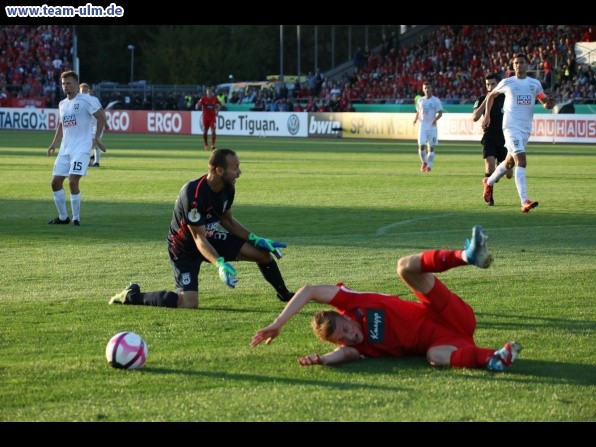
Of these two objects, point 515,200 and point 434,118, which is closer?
point 515,200

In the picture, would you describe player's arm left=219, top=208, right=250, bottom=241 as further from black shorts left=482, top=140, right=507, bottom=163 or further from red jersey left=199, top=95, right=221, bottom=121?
red jersey left=199, top=95, right=221, bottom=121

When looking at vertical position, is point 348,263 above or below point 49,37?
below

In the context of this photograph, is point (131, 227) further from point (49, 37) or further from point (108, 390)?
point (49, 37)

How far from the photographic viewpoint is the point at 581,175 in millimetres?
24766

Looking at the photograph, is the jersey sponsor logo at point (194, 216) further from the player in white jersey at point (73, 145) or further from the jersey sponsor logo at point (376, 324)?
the player in white jersey at point (73, 145)

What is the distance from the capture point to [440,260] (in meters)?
7.12

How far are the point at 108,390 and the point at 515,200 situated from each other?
13839 mm

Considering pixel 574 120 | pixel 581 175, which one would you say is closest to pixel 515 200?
pixel 581 175

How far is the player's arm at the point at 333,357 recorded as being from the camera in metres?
7.26

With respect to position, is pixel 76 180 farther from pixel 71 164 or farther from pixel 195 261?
pixel 195 261

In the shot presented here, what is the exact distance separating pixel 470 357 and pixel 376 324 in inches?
27.7

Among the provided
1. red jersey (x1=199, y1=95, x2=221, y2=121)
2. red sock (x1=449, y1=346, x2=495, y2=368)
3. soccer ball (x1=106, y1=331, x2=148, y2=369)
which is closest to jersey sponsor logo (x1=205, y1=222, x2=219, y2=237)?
soccer ball (x1=106, y1=331, x2=148, y2=369)
